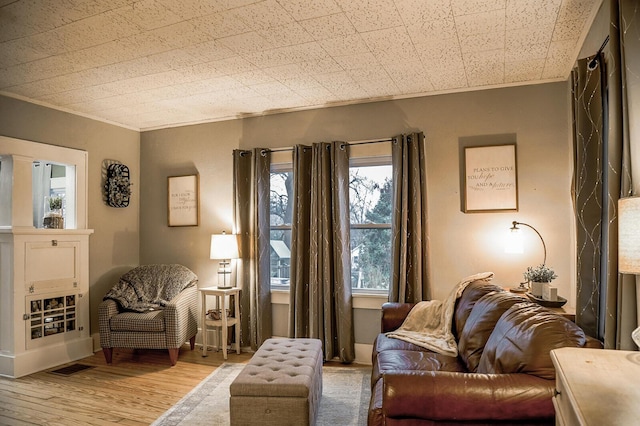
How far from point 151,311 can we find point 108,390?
0.86m

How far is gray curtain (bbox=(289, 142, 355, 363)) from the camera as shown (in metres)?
3.93

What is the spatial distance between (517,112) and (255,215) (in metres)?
2.75

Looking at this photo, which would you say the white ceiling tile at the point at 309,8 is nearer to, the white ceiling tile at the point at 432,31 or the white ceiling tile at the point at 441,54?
the white ceiling tile at the point at 432,31

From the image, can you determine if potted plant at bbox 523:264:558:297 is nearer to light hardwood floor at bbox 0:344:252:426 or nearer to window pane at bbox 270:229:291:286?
window pane at bbox 270:229:291:286

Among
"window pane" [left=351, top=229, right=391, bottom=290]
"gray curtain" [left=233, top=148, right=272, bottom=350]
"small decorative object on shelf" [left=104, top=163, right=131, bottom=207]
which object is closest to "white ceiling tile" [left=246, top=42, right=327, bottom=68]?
"gray curtain" [left=233, top=148, right=272, bottom=350]

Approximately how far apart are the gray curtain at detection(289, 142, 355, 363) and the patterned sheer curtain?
204 centimetres

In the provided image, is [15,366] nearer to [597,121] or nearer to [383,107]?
[383,107]

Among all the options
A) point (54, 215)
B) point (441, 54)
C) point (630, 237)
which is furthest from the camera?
point (54, 215)

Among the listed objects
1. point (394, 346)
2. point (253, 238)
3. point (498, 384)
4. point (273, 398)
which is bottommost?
point (273, 398)

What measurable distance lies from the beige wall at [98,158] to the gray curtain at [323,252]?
2226 mm

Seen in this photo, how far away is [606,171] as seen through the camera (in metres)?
2.17

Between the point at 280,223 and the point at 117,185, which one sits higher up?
the point at 117,185

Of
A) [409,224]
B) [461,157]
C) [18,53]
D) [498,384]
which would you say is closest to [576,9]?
[461,157]

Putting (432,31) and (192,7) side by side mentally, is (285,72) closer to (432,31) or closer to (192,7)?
(192,7)
